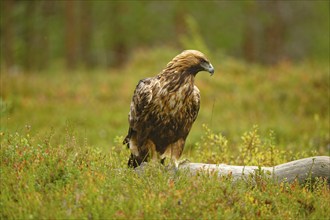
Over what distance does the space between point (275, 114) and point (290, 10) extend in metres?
18.6

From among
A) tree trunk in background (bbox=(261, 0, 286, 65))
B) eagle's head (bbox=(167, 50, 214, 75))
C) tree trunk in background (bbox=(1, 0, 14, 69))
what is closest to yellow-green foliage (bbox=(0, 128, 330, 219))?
eagle's head (bbox=(167, 50, 214, 75))

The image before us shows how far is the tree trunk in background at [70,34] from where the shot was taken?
1048 inches

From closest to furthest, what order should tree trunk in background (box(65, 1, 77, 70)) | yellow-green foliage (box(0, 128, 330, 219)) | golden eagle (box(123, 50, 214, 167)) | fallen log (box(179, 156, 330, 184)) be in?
yellow-green foliage (box(0, 128, 330, 219)) → fallen log (box(179, 156, 330, 184)) → golden eagle (box(123, 50, 214, 167)) → tree trunk in background (box(65, 1, 77, 70))

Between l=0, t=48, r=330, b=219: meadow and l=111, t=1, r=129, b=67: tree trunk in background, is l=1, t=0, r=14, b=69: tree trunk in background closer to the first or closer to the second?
l=0, t=48, r=330, b=219: meadow

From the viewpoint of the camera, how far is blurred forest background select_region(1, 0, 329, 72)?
2770 cm

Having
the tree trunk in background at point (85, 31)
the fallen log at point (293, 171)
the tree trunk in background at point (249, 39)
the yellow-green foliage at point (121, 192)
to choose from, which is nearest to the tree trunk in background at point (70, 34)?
the tree trunk in background at point (85, 31)

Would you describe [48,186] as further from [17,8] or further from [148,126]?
[17,8]

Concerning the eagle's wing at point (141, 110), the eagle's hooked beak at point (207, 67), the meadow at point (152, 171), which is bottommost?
the meadow at point (152, 171)

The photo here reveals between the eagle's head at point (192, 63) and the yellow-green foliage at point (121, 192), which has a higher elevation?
the eagle's head at point (192, 63)

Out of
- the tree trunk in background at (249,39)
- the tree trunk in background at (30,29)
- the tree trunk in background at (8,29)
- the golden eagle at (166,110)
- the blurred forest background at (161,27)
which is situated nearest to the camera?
the golden eagle at (166,110)

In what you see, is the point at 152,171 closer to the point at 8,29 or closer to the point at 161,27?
the point at 8,29

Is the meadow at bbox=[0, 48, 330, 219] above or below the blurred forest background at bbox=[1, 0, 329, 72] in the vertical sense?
below

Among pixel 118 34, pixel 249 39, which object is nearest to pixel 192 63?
pixel 249 39

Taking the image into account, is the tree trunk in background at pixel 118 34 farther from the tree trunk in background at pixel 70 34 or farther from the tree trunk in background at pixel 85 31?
the tree trunk in background at pixel 70 34
